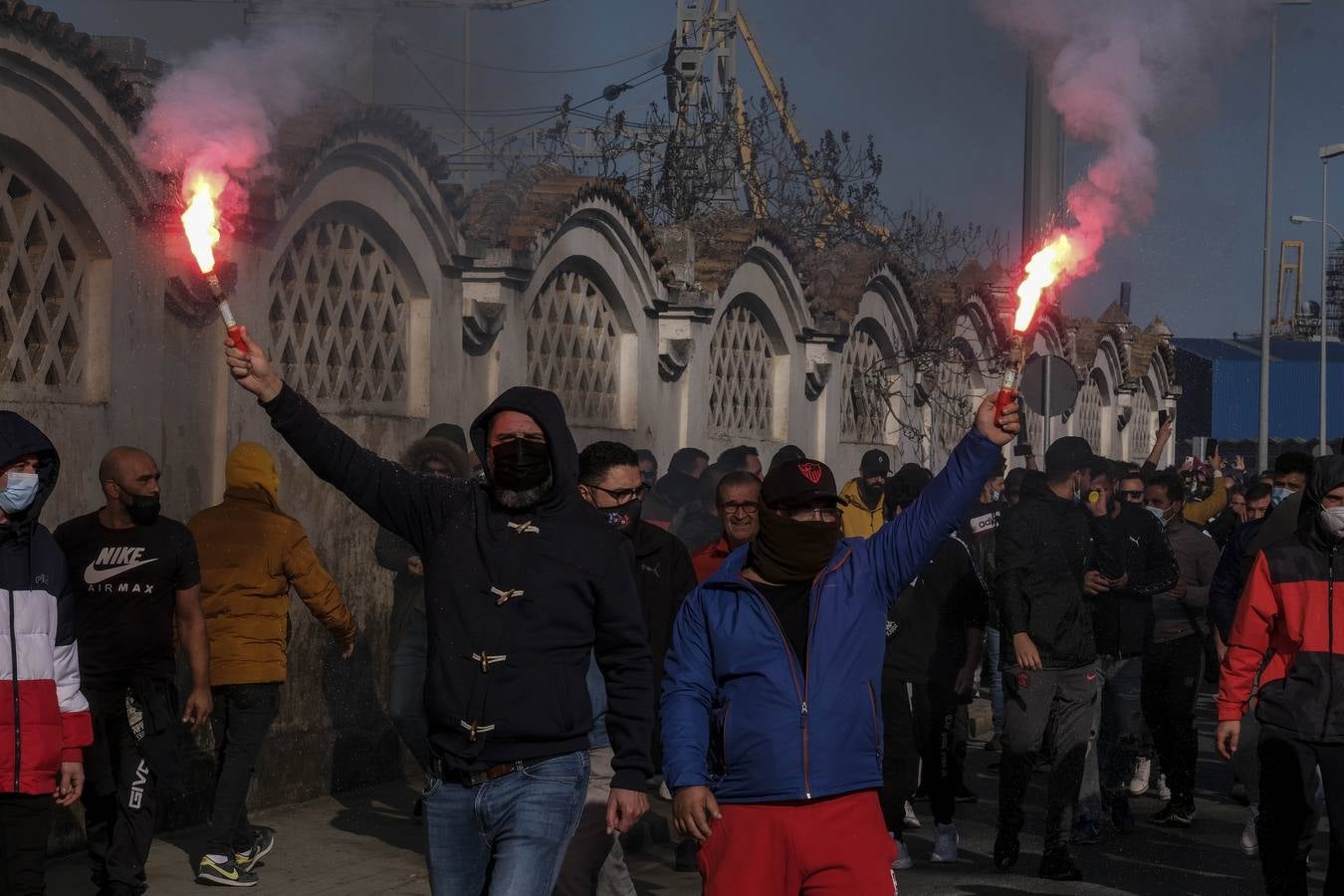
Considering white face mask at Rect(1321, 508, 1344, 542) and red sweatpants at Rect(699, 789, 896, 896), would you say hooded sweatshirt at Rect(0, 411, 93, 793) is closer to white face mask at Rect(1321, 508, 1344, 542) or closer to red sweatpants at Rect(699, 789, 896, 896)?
red sweatpants at Rect(699, 789, 896, 896)

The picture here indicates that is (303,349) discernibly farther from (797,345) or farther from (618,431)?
(797,345)

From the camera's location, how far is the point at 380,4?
12.4 meters

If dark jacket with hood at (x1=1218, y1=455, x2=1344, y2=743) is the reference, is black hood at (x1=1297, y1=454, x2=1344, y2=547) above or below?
above

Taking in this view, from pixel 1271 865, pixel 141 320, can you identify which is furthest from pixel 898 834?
pixel 141 320

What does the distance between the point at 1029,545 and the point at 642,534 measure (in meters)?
2.31

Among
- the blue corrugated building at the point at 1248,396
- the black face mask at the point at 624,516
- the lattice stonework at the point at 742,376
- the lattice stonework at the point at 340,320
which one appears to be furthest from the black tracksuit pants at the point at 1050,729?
the blue corrugated building at the point at 1248,396

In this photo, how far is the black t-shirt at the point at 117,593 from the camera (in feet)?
24.2

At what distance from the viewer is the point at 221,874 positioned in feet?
26.2

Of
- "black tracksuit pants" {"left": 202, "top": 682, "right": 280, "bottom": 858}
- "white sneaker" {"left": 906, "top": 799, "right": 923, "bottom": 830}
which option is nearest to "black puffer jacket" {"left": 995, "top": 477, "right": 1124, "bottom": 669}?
"white sneaker" {"left": 906, "top": 799, "right": 923, "bottom": 830}

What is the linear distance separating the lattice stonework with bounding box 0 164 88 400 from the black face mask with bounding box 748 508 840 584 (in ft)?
14.3

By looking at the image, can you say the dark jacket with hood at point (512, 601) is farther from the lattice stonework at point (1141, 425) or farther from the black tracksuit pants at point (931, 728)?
the lattice stonework at point (1141, 425)

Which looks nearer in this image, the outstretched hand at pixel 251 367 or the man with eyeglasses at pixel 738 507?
the outstretched hand at pixel 251 367

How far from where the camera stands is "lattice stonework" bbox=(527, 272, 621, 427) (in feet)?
44.9

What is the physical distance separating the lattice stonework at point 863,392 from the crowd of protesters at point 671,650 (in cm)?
813
